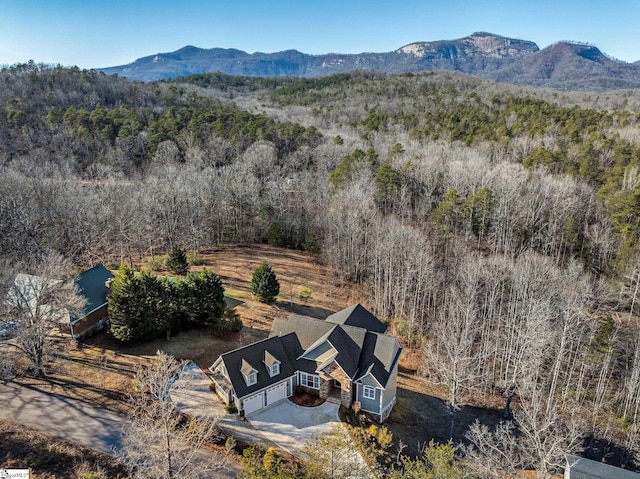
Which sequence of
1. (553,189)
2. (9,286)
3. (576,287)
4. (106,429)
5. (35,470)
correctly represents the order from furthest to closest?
(553,189)
(576,287)
(9,286)
(106,429)
(35,470)

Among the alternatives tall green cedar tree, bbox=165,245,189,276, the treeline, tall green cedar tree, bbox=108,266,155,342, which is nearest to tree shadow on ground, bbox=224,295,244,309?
tall green cedar tree, bbox=165,245,189,276

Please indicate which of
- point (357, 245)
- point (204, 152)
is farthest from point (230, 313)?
point (204, 152)

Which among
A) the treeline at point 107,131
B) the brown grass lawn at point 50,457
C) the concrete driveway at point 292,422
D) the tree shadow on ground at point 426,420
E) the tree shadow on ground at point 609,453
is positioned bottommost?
the tree shadow on ground at point 609,453

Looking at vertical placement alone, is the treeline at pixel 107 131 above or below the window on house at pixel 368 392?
above

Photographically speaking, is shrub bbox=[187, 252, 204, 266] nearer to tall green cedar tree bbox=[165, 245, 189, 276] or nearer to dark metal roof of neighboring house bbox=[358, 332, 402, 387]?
tall green cedar tree bbox=[165, 245, 189, 276]

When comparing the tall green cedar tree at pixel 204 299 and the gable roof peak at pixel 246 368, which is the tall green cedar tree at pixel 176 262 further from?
the gable roof peak at pixel 246 368

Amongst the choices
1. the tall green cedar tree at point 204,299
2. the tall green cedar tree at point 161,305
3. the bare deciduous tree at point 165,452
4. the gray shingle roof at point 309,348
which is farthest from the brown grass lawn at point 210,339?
the bare deciduous tree at point 165,452

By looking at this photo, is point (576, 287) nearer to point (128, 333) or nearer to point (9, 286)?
point (128, 333)
